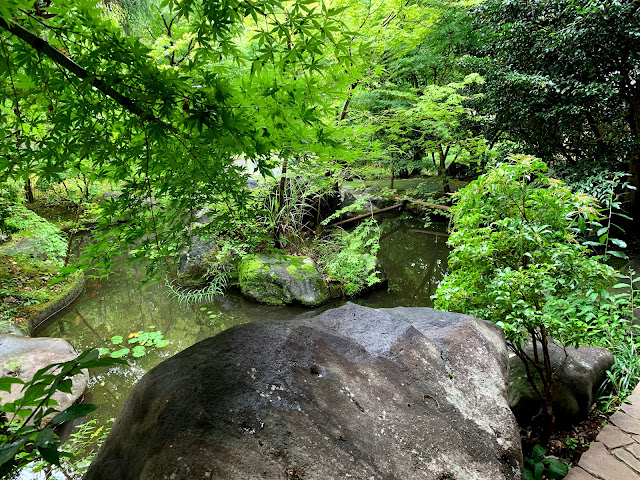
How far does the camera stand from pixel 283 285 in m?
5.66

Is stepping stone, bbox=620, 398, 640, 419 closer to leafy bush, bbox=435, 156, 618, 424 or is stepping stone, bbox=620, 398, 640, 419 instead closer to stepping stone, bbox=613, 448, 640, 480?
stepping stone, bbox=613, 448, 640, 480

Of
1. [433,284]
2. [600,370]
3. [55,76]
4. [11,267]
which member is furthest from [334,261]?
[11,267]

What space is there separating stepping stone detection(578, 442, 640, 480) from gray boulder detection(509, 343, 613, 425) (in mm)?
276

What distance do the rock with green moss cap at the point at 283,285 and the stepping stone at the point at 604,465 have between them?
156 inches

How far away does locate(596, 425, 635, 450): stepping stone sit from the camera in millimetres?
2098

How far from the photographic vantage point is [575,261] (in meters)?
2.03

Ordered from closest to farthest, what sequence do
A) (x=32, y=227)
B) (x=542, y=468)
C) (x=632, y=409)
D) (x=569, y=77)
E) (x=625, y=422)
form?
(x=542, y=468) < (x=625, y=422) < (x=632, y=409) < (x=569, y=77) < (x=32, y=227)

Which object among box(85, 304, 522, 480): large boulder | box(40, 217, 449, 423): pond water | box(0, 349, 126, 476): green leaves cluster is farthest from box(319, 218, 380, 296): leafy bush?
box(0, 349, 126, 476): green leaves cluster

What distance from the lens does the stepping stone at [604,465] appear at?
1876 mm

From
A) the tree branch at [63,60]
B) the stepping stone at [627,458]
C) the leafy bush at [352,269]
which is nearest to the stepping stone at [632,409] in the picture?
the stepping stone at [627,458]

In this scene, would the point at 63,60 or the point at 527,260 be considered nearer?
the point at 63,60

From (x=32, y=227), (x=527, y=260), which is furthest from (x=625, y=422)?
(x=32, y=227)

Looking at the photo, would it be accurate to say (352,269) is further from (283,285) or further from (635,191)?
(635,191)

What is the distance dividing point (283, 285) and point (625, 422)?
4.37m
